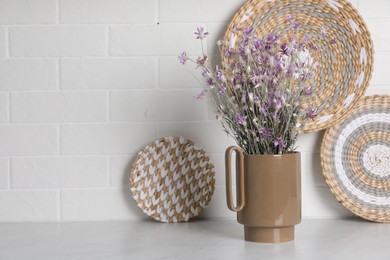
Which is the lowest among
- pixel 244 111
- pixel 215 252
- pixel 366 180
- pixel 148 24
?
pixel 215 252

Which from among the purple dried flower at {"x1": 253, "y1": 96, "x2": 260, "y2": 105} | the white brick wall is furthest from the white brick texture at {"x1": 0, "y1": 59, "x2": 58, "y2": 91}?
the purple dried flower at {"x1": 253, "y1": 96, "x2": 260, "y2": 105}

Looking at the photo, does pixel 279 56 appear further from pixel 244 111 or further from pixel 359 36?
pixel 359 36

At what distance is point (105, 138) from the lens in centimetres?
156

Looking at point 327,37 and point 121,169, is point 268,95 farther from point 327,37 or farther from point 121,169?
point 121,169

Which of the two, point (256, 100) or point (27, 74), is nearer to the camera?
point (256, 100)

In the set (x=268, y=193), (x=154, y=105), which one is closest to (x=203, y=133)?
(x=154, y=105)

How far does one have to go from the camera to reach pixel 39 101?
1559 mm

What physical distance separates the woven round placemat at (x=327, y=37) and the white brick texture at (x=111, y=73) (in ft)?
0.70

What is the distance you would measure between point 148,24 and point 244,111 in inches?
16.0

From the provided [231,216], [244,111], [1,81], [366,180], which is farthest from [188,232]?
[1,81]

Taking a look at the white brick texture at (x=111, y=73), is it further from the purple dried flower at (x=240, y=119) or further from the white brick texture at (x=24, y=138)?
the purple dried flower at (x=240, y=119)

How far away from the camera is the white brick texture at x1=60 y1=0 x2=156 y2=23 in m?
1.55

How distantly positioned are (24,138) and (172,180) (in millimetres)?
371

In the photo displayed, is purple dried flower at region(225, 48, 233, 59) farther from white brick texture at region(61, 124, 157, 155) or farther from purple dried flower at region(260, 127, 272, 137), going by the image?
white brick texture at region(61, 124, 157, 155)
